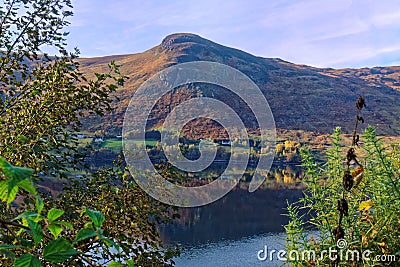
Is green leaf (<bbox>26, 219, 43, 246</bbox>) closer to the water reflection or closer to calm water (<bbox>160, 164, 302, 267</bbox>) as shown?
calm water (<bbox>160, 164, 302, 267</bbox>)

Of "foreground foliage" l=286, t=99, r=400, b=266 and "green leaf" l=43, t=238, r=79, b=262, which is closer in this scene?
"green leaf" l=43, t=238, r=79, b=262

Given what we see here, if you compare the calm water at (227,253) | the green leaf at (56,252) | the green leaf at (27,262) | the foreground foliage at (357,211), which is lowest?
the calm water at (227,253)

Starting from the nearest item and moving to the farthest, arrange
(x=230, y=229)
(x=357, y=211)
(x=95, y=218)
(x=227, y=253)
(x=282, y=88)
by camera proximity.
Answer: (x=95, y=218)
(x=357, y=211)
(x=227, y=253)
(x=230, y=229)
(x=282, y=88)

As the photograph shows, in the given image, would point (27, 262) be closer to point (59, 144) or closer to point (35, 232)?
point (35, 232)

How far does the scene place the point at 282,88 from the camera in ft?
459

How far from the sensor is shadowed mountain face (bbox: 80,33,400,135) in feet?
370

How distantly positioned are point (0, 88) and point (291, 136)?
3922 inches

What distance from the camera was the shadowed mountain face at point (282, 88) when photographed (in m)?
113

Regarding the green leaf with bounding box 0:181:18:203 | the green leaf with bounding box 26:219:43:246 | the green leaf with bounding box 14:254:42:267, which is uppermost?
the green leaf with bounding box 0:181:18:203

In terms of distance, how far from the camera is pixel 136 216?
3.83 m

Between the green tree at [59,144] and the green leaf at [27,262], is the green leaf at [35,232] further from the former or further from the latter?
the green tree at [59,144]

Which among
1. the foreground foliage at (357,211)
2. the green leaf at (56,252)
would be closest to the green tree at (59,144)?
the foreground foliage at (357,211)

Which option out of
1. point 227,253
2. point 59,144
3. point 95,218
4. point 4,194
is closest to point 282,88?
point 227,253

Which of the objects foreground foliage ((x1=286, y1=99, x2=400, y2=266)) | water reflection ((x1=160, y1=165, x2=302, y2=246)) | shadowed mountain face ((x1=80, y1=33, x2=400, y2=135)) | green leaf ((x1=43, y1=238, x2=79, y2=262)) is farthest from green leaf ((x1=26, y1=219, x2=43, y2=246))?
shadowed mountain face ((x1=80, y1=33, x2=400, y2=135))
